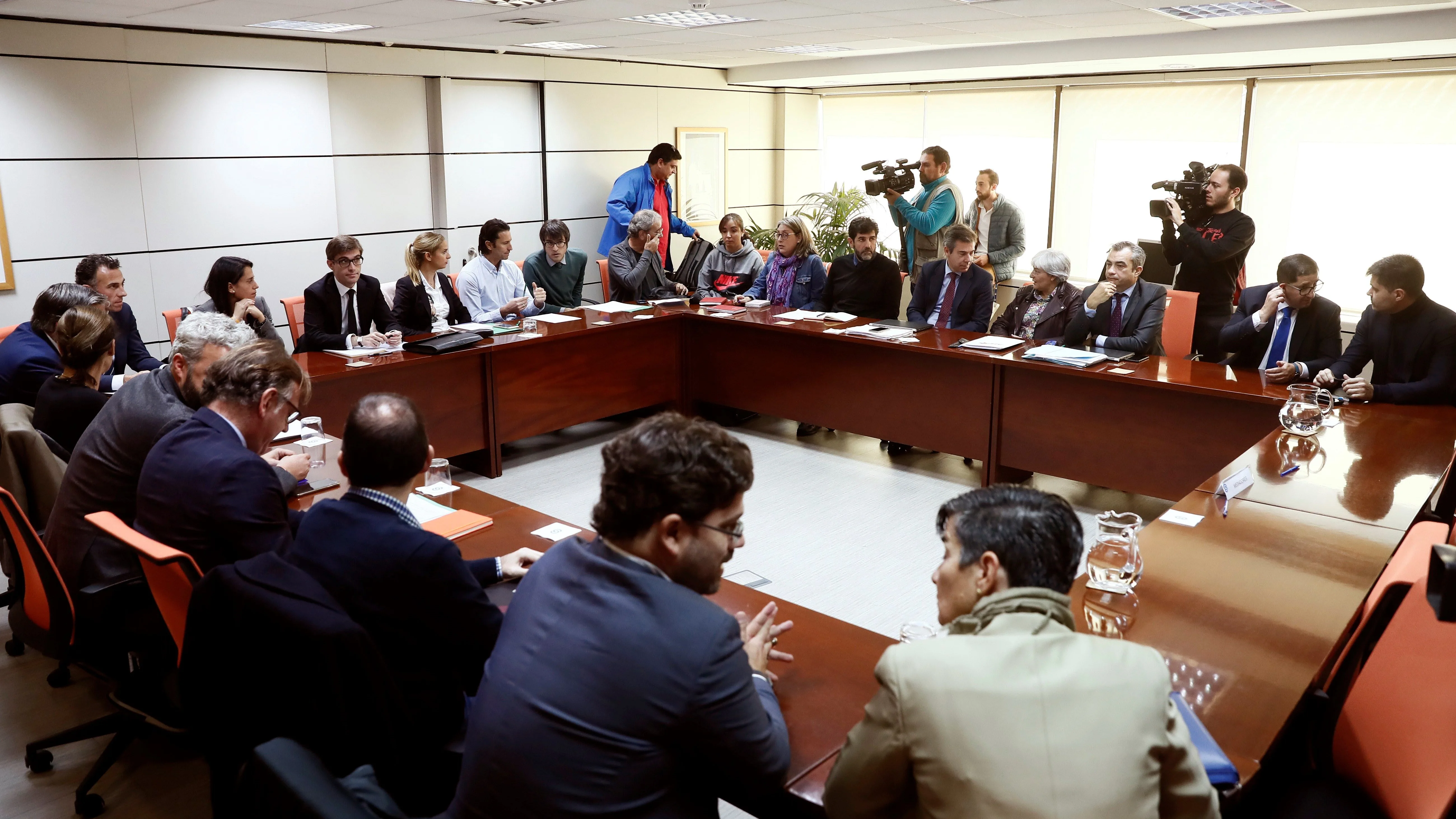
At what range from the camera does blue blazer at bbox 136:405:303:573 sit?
2252 mm

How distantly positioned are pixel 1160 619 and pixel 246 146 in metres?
6.41

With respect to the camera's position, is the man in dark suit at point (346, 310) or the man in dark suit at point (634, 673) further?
the man in dark suit at point (346, 310)

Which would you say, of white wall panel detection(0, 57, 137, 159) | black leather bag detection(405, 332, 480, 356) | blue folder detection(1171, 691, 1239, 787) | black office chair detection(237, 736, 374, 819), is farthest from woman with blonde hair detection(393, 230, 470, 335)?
blue folder detection(1171, 691, 1239, 787)

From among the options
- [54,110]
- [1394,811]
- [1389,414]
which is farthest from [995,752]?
[54,110]

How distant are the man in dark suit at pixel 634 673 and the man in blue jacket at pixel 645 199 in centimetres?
664

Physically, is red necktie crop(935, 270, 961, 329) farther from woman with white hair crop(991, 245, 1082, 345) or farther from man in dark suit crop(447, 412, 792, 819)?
man in dark suit crop(447, 412, 792, 819)

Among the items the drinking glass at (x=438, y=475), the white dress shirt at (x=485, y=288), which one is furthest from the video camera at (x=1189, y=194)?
the drinking glass at (x=438, y=475)

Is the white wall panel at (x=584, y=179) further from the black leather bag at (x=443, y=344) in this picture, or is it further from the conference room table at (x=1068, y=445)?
the black leather bag at (x=443, y=344)

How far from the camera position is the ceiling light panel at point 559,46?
7152mm

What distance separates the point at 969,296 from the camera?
584 centimetres

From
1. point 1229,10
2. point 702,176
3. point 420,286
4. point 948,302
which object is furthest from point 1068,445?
point 702,176

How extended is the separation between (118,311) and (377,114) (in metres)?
3.00

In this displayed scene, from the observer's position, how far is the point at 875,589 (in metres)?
4.07

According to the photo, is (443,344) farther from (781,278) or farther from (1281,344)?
(1281,344)
